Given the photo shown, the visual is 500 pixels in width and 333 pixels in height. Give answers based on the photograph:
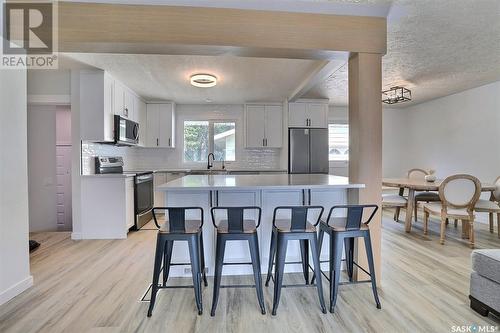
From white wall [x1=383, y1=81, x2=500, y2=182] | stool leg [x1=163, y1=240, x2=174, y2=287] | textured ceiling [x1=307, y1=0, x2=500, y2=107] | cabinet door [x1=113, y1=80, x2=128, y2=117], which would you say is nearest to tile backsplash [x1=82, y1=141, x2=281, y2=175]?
cabinet door [x1=113, y1=80, x2=128, y2=117]

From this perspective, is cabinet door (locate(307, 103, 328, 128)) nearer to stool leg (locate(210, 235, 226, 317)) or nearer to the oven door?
the oven door

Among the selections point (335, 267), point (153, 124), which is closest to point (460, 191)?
point (335, 267)

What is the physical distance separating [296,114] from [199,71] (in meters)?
2.49

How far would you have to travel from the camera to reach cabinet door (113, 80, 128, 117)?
4.12 m

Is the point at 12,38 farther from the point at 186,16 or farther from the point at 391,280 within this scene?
the point at 391,280

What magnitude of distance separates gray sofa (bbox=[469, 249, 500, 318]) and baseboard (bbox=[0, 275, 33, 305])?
3670mm

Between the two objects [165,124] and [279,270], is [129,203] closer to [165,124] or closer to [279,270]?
[165,124]

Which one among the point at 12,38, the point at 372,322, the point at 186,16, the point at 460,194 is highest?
the point at 186,16

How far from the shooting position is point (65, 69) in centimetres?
373

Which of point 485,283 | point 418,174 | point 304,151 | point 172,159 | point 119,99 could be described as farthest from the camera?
point 172,159

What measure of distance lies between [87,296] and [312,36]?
2963 mm

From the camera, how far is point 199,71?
12.1 ft

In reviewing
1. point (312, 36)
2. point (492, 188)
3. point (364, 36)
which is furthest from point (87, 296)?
point (492, 188)

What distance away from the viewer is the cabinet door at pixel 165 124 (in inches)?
220
